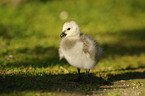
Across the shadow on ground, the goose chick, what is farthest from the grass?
the goose chick

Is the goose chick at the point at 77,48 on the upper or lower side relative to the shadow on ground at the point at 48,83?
upper

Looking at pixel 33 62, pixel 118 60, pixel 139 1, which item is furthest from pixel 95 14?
pixel 33 62

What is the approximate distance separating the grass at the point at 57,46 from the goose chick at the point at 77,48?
0.66 meters

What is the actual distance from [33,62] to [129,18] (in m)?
10.7

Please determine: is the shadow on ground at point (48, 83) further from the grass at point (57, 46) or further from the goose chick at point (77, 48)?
the goose chick at point (77, 48)

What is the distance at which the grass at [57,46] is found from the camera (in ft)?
19.1

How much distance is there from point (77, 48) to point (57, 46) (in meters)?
5.30

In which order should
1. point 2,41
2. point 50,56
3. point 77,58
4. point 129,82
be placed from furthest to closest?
1. point 2,41
2. point 50,56
3. point 129,82
4. point 77,58

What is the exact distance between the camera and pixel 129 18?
16781 millimetres

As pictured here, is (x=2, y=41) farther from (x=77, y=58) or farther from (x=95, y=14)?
(x=95, y=14)

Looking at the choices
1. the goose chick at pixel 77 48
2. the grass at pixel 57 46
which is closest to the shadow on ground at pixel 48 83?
the grass at pixel 57 46

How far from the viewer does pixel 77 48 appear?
5793 mm

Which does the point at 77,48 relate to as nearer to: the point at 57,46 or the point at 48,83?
the point at 48,83

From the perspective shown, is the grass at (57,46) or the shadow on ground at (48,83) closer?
the shadow on ground at (48,83)
